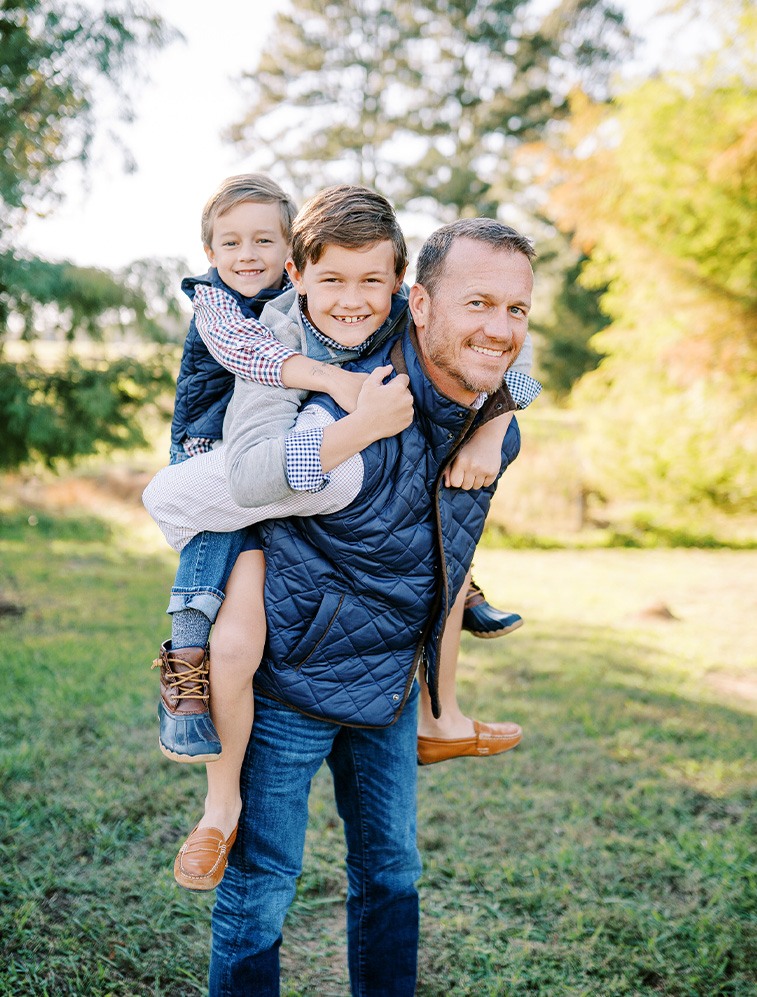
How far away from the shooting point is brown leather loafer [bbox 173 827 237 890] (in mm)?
1737

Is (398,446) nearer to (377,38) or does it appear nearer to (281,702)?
(281,702)

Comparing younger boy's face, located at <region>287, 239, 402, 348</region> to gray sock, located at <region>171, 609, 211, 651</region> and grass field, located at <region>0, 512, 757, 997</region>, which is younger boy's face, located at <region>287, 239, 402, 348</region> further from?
grass field, located at <region>0, 512, 757, 997</region>

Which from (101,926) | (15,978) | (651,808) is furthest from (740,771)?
(15,978)

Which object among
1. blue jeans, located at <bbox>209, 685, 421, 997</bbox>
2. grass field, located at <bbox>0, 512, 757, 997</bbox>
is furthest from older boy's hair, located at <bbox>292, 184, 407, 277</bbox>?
grass field, located at <bbox>0, 512, 757, 997</bbox>

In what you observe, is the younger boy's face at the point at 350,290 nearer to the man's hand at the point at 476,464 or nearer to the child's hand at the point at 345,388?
the child's hand at the point at 345,388

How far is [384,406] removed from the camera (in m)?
1.68

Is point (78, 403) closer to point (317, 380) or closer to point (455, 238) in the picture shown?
point (317, 380)

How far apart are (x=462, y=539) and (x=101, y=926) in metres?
1.92

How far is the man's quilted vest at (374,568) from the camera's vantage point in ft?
5.82

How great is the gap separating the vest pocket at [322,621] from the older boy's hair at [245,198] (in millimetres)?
941

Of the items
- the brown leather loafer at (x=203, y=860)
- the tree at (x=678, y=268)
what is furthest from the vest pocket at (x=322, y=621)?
the tree at (x=678, y=268)

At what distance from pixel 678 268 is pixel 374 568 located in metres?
8.16

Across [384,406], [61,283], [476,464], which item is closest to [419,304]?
[384,406]

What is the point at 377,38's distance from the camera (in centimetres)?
2212
